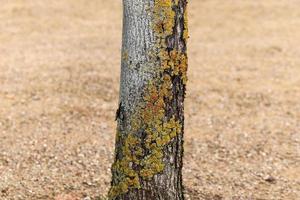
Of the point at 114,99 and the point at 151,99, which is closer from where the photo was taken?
the point at 151,99

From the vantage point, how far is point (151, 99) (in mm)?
4043

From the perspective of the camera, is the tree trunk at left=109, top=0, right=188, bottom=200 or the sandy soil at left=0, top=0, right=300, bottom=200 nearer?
the tree trunk at left=109, top=0, right=188, bottom=200

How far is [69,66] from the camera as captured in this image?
392 inches

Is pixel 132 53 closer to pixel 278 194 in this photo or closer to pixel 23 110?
pixel 278 194

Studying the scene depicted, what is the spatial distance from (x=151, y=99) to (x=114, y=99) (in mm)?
4519

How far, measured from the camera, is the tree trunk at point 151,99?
398cm

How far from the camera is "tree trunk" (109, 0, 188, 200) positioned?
3.98 meters

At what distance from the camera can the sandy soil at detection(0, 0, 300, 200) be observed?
19.9 feet

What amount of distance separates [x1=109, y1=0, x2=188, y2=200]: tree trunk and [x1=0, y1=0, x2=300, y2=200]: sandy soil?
4.71 feet

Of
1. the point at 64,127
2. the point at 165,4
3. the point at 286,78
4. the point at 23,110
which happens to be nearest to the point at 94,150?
the point at 64,127

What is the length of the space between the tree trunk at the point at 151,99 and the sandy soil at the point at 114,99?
1434 mm

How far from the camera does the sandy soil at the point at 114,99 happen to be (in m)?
6.05

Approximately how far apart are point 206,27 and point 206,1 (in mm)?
2103

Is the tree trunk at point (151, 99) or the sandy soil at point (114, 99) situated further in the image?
the sandy soil at point (114, 99)
